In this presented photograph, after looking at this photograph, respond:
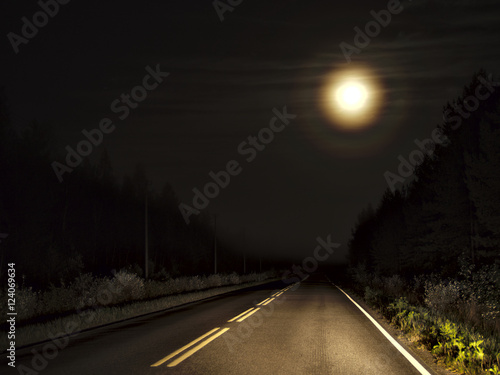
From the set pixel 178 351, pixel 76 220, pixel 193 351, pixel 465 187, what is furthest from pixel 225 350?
pixel 76 220

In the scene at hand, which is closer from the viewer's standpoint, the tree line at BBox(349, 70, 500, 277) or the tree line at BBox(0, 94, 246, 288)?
the tree line at BBox(349, 70, 500, 277)

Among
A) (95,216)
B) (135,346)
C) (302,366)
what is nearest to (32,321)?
(135,346)

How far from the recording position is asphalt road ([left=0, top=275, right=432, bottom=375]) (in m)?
7.25

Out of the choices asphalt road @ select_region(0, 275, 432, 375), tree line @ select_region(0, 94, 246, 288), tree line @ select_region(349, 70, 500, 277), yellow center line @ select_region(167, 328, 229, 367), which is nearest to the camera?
asphalt road @ select_region(0, 275, 432, 375)

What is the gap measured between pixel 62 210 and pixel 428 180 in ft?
124

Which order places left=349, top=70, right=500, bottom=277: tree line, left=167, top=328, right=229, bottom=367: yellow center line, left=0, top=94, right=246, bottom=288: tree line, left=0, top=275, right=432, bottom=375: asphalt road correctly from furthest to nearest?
1. left=0, top=94, right=246, bottom=288: tree line
2. left=349, top=70, right=500, bottom=277: tree line
3. left=167, top=328, right=229, bottom=367: yellow center line
4. left=0, top=275, right=432, bottom=375: asphalt road

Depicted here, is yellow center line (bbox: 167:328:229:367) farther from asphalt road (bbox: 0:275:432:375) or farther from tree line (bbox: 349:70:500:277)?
tree line (bbox: 349:70:500:277)

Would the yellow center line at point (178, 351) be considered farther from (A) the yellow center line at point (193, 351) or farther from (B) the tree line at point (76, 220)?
(B) the tree line at point (76, 220)

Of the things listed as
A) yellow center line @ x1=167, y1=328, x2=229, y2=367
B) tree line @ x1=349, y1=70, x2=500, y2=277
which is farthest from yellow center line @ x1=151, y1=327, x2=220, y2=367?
tree line @ x1=349, y1=70, x2=500, y2=277

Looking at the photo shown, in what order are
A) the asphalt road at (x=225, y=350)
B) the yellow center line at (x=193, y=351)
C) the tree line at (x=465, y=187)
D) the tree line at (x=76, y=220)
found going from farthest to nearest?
the tree line at (x=76, y=220), the tree line at (x=465, y=187), the yellow center line at (x=193, y=351), the asphalt road at (x=225, y=350)

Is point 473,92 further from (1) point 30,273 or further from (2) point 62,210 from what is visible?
(2) point 62,210

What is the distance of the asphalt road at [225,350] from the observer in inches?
286

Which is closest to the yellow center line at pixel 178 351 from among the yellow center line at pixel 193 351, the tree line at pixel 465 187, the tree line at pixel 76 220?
the yellow center line at pixel 193 351

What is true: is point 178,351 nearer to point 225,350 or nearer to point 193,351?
point 193,351
